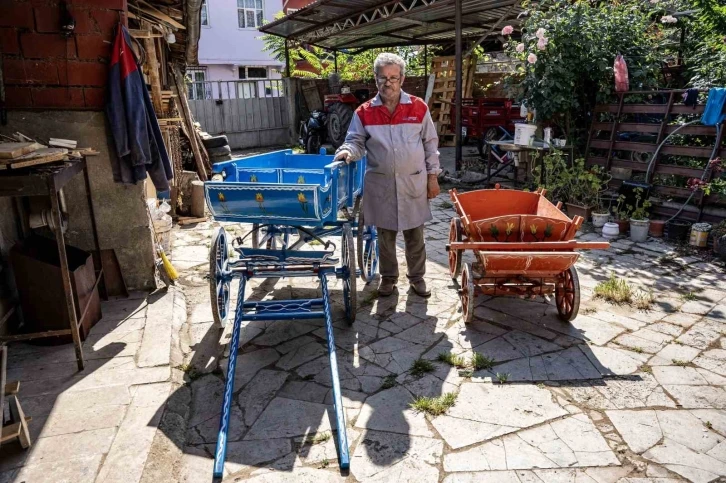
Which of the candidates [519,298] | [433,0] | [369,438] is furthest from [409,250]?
[433,0]

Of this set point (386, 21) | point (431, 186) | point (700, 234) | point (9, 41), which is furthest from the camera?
point (386, 21)

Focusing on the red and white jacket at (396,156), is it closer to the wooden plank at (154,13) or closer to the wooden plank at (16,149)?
the wooden plank at (16,149)

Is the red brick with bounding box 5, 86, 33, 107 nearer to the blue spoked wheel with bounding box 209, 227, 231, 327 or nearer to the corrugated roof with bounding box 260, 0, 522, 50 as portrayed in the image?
the blue spoked wheel with bounding box 209, 227, 231, 327

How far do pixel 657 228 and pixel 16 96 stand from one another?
713cm

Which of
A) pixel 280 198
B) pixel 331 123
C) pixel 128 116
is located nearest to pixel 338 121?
pixel 331 123

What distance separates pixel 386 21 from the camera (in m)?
12.8

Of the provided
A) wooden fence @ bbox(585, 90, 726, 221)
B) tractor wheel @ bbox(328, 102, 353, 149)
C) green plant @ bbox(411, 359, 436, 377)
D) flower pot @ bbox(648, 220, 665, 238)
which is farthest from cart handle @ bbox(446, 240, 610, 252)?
tractor wheel @ bbox(328, 102, 353, 149)

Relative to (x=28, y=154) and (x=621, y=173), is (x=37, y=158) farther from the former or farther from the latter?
A: (x=621, y=173)

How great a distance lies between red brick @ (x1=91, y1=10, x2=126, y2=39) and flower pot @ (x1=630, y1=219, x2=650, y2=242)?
241 inches

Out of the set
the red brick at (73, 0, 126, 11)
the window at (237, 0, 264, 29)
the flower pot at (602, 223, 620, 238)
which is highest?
the window at (237, 0, 264, 29)

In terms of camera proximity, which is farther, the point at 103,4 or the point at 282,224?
the point at 103,4

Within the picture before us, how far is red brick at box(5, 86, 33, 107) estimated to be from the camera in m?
4.27

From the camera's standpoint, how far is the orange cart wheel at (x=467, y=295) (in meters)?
4.24

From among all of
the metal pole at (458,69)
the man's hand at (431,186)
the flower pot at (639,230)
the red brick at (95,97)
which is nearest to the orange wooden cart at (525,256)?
the man's hand at (431,186)
